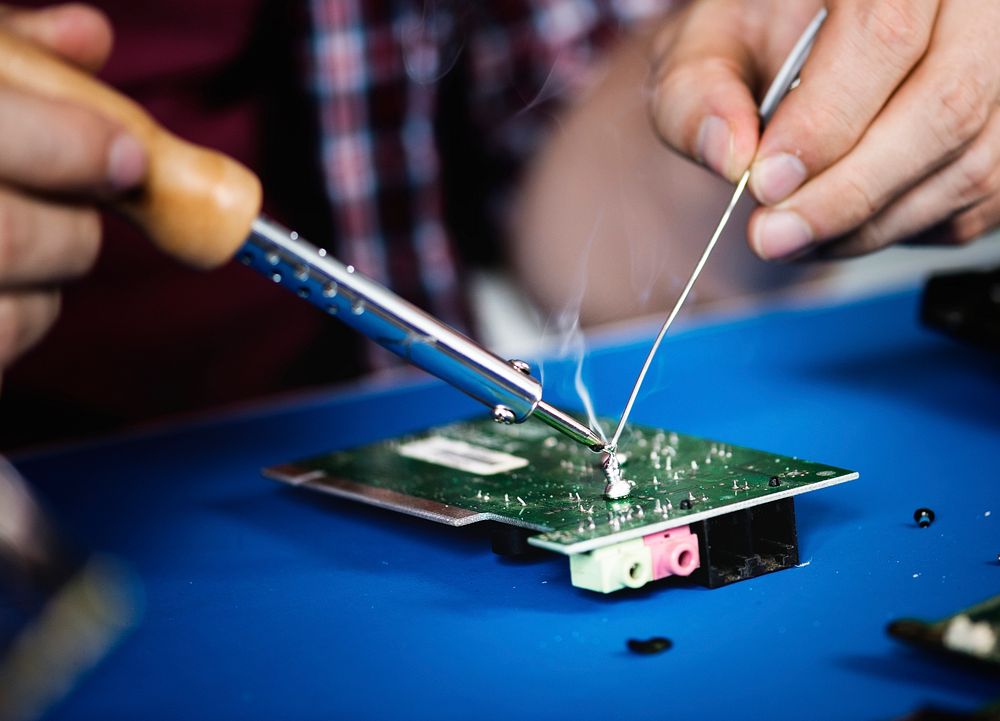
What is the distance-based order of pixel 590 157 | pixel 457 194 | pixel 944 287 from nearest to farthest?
pixel 944 287 < pixel 590 157 < pixel 457 194

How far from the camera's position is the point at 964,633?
61 centimetres

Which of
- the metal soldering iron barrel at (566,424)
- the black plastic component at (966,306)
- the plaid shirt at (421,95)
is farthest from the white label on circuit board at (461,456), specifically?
the plaid shirt at (421,95)

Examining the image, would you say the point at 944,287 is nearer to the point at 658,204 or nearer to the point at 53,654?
the point at 658,204

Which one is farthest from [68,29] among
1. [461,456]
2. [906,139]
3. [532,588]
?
[906,139]

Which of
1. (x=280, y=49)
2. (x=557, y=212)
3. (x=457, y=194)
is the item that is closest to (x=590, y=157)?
(x=557, y=212)

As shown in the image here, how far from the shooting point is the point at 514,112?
6.20 ft

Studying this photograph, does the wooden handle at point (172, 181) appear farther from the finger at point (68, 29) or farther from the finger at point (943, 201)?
the finger at point (943, 201)

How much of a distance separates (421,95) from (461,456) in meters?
0.93

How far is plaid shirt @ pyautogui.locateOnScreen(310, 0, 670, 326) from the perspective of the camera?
1722mm

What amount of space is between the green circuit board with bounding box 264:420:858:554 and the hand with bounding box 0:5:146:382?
280 millimetres

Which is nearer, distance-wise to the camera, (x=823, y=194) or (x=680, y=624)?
(x=680, y=624)

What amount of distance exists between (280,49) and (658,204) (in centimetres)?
64

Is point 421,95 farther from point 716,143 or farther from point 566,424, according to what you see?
point 566,424

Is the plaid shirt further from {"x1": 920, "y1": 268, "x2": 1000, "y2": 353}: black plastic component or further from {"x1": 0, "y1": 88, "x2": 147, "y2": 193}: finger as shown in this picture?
{"x1": 0, "y1": 88, "x2": 147, "y2": 193}: finger
